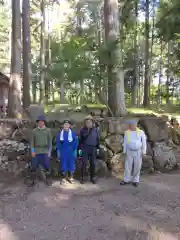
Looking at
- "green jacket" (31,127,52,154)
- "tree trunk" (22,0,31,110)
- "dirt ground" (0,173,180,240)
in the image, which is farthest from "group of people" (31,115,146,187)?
"tree trunk" (22,0,31,110)

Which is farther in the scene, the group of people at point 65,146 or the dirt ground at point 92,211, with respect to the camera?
the group of people at point 65,146

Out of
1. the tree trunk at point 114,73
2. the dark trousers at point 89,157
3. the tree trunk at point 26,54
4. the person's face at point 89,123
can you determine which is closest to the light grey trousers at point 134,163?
the dark trousers at point 89,157

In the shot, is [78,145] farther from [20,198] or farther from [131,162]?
[20,198]

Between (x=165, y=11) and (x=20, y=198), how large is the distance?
1209 cm

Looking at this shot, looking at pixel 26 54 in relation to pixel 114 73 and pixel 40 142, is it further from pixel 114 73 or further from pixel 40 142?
pixel 40 142

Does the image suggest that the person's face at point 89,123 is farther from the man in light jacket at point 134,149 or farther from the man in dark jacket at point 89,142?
the man in light jacket at point 134,149

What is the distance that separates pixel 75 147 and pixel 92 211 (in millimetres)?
1714

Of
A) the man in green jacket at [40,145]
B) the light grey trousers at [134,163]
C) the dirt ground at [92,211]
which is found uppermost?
the man in green jacket at [40,145]

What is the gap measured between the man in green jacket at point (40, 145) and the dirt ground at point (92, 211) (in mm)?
573

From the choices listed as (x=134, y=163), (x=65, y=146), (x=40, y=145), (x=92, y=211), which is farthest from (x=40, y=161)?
(x=134, y=163)

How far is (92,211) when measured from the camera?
183 inches

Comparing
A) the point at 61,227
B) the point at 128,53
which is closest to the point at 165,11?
the point at 128,53

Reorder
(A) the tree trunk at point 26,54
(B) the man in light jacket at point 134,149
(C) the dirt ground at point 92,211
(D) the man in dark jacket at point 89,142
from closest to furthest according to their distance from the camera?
(C) the dirt ground at point 92,211 → (B) the man in light jacket at point 134,149 → (D) the man in dark jacket at point 89,142 → (A) the tree trunk at point 26,54

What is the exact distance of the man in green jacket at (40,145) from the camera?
5.92 m
